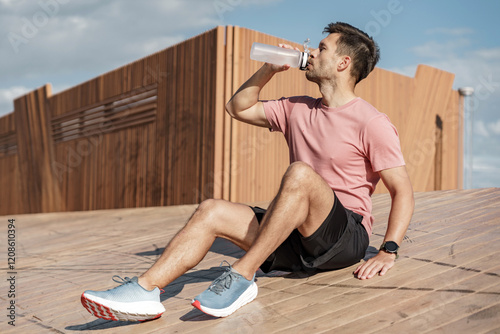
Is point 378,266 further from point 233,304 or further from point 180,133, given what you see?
point 180,133

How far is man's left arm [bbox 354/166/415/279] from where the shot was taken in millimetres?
2619

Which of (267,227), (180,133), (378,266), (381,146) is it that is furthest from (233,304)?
(180,133)

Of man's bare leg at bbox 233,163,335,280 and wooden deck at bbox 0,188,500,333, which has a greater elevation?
man's bare leg at bbox 233,163,335,280

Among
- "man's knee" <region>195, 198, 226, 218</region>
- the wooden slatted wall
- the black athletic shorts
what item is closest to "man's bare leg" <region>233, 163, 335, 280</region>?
the black athletic shorts

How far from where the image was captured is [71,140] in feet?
42.5

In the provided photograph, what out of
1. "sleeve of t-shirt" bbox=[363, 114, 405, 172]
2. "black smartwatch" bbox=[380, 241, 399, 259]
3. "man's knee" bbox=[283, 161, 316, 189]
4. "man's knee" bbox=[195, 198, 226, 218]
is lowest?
"black smartwatch" bbox=[380, 241, 399, 259]

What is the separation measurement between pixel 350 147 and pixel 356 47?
2.07 ft

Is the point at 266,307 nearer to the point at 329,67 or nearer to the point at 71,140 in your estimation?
the point at 329,67

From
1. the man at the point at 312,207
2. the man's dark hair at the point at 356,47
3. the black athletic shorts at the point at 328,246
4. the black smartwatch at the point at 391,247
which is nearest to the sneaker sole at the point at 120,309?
the man at the point at 312,207

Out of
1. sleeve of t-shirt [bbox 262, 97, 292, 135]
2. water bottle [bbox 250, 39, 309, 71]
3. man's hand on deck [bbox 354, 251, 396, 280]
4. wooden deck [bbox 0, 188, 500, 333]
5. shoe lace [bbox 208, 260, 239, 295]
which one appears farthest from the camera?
sleeve of t-shirt [bbox 262, 97, 292, 135]

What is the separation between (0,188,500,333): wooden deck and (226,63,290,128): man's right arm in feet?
3.16

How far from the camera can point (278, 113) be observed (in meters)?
Result: 3.07

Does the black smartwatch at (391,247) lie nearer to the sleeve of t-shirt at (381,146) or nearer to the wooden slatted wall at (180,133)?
the sleeve of t-shirt at (381,146)

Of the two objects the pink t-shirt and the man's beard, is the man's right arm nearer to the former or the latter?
the man's beard
